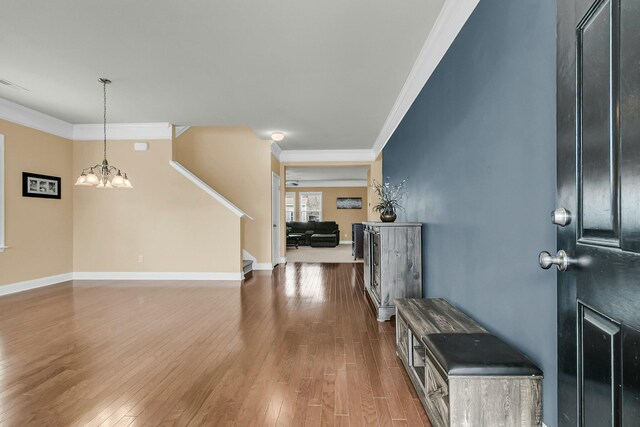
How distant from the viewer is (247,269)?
241 inches

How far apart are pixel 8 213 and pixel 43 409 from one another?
4080 mm

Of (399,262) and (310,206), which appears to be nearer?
(399,262)

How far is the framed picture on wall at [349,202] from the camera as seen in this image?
1330cm

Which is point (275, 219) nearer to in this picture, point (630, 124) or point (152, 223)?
point (152, 223)

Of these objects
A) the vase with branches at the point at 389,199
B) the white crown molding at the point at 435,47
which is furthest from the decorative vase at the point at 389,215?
the white crown molding at the point at 435,47

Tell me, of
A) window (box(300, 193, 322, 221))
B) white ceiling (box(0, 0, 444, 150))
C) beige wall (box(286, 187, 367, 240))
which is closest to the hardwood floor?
white ceiling (box(0, 0, 444, 150))

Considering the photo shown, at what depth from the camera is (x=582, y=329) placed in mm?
924

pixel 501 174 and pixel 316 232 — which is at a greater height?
pixel 501 174

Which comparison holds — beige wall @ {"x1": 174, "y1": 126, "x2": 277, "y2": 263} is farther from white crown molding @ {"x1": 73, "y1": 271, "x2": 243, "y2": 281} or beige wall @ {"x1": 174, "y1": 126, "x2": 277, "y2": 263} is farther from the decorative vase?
the decorative vase

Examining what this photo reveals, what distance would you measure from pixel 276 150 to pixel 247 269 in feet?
8.92

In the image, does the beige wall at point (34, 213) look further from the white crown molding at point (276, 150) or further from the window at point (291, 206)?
the window at point (291, 206)

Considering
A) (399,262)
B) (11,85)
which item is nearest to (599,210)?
(399,262)

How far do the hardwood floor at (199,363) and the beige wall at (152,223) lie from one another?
4.11 feet

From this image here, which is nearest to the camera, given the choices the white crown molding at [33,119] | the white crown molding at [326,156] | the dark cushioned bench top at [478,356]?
the dark cushioned bench top at [478,356]
